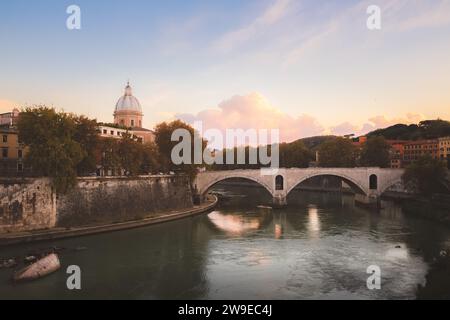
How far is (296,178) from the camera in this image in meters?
40.7

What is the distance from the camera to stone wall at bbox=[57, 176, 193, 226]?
1003 inches

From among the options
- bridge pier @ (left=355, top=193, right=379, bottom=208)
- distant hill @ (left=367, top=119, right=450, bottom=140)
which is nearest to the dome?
bridge pier @ (left=355, top=193, right=379, bottom=208)

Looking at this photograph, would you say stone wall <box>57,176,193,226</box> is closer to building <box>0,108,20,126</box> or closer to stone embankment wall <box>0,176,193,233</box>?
stone embankment wall <box>0,176,193,233</box>

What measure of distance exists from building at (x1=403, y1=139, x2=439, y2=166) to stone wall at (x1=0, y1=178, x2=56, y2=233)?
165 ft

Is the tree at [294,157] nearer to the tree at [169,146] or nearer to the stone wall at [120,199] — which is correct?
the tree at [169,146]

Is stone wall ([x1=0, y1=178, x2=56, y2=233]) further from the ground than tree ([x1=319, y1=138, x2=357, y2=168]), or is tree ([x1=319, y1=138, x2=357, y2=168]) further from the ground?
tree ([x1=319, y1=138, x2=357, y2=168])

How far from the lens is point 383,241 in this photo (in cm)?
2372

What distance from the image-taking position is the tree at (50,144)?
77.3 feet

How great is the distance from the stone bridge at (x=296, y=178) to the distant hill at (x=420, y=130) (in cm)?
2968

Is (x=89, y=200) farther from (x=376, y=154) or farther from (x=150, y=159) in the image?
(x=376, y=154)

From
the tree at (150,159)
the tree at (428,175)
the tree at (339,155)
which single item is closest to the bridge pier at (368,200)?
the tree at (428,175)
